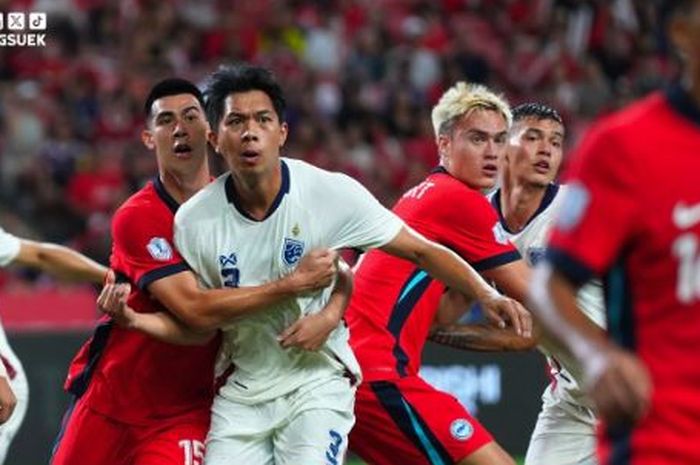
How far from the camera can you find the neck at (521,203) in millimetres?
8031

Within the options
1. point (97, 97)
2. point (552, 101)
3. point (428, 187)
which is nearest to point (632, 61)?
point (552, 101)

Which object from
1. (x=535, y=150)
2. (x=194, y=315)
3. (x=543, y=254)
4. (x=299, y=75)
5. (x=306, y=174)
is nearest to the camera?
(x=194, y=315)

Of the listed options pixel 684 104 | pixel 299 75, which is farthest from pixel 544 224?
pixel 299 75

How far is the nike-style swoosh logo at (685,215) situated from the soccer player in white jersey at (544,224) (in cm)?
352

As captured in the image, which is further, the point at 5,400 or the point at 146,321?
the point at 5,400

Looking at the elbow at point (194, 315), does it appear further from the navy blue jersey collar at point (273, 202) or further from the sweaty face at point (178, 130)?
the sweaty face at point (178, 130)

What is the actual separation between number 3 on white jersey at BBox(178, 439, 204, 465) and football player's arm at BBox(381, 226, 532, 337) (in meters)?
1.12

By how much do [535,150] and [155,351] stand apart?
2.16 m

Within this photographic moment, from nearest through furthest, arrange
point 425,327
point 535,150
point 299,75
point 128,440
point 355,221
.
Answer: point 355,221 → point 128,440 → point 425,327 → point 535,150 → point 299,75

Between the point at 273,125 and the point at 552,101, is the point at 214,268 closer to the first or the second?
the point at 273,125

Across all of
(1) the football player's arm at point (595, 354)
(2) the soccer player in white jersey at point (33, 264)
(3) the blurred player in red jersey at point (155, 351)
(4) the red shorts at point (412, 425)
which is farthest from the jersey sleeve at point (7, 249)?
(1) the football player's arm at point (595, 354)

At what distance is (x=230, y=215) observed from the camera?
6766 mm

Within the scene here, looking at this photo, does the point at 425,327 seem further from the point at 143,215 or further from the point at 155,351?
the point at 143,215

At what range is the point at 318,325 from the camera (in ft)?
21.5
